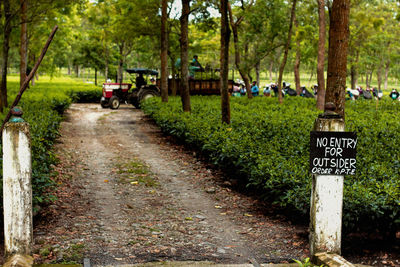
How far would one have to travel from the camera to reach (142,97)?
27.2m

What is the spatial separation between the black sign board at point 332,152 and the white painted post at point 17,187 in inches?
105

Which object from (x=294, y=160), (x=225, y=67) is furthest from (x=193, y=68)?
(x=294, y=160)

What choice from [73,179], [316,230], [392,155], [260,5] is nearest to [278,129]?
[392,155]

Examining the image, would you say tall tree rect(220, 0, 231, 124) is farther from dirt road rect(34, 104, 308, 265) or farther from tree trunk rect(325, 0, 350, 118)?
tree trunk rect(325, 0, 350, 118)

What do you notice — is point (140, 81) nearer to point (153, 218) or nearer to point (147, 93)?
point (147, 93)

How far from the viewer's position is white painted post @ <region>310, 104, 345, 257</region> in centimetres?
461

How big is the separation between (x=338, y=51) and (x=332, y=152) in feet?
13.0

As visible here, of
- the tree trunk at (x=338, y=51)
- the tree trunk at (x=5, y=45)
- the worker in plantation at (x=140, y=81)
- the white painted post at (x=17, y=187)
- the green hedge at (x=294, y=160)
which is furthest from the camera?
the worker in plantation at (x=140, y=81)

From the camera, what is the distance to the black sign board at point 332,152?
15.0 feet

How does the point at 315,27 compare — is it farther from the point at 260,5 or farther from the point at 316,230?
the point at 316,230

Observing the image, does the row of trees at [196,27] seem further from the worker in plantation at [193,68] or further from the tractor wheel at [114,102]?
the tractor wheel at [114,102]

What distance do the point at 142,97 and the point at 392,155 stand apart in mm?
20499

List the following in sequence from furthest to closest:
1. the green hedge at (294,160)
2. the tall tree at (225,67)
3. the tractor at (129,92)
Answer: the tractor at (129,92)
the tall tree at (225,67)
the green hedge at (294,160)

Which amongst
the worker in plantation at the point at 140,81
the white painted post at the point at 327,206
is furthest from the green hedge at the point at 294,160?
the worker in plantation at the point at 140,81
